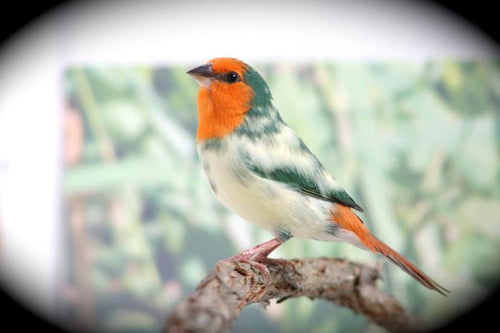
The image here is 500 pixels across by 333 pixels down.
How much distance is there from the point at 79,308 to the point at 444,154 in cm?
252

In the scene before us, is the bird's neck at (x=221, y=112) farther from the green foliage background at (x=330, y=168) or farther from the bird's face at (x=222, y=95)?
the green foliage background at (x=330, y=168)

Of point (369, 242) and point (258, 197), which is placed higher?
point (258, 197)

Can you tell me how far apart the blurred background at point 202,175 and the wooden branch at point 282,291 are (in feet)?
4.79

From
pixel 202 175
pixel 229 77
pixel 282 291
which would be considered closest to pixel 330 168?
pixel 202 175

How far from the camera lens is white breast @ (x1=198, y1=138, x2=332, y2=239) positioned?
4.49 ft

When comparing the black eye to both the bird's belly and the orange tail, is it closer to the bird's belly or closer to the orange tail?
the bird's belly

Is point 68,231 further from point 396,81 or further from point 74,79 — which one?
point 396,81

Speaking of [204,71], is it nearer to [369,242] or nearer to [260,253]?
[260,253]

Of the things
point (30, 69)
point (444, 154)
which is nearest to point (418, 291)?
point (444, 154)

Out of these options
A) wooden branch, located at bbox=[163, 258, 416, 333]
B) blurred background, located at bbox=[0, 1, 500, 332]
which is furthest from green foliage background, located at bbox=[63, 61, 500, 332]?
wooden branch, located at bbox=[163, 258, 416, 333]

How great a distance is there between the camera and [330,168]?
3.34m

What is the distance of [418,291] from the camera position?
11.2 feet

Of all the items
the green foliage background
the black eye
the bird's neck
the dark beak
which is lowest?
the green foliage background

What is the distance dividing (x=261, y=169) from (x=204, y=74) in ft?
0.96
